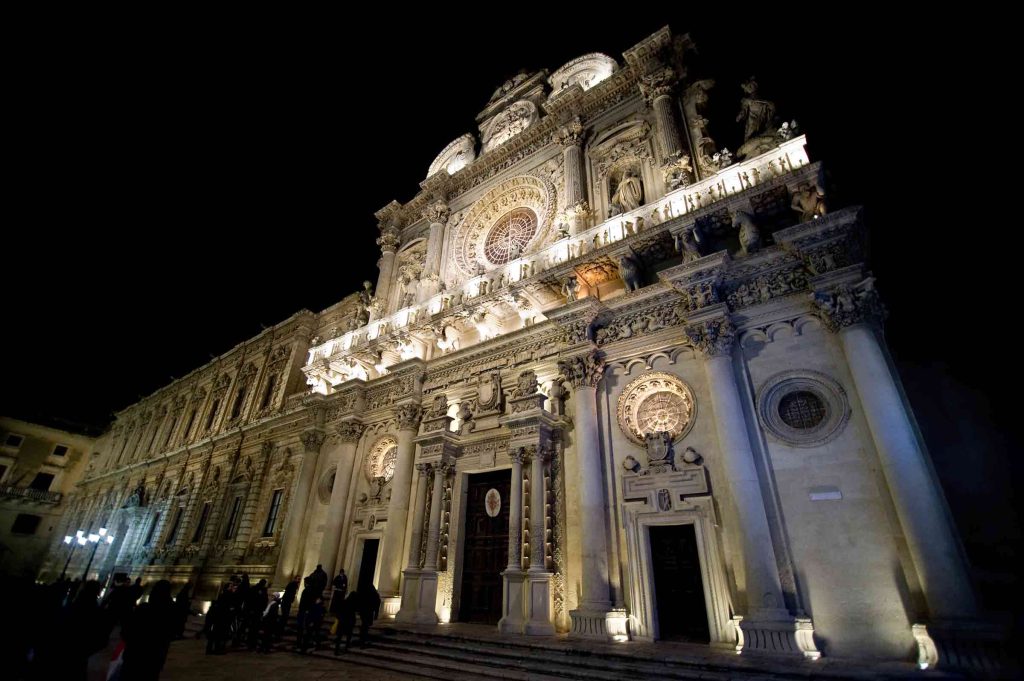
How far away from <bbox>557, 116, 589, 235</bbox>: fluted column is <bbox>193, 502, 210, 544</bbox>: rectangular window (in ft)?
74.1

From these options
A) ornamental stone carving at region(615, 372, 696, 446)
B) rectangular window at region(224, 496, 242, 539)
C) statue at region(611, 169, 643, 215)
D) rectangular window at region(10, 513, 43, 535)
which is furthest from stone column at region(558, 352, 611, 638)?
rectangular window at region(10, 513, 43, 535)

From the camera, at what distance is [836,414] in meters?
8.81

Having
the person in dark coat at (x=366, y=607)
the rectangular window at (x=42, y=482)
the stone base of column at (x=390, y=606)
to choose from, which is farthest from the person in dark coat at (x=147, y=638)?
the rectangular window at (x=42, y=482)

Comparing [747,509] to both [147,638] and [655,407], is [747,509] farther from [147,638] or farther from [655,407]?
[147,638]

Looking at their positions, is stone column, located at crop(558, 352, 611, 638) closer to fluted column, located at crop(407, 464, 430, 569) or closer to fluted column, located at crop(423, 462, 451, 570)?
fluted column, located at crop(423, 462, 451, 570)

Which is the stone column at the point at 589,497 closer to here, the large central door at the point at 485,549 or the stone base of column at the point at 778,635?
the stone base of column at the point at 778,635

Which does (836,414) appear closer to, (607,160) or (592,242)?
(592,242)

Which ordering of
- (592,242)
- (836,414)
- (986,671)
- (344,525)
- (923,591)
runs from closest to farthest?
(986,671), (923,591), (836,414), (592,242), (344,525)

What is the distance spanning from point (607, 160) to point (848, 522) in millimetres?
12959

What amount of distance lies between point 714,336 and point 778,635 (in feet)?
18.8

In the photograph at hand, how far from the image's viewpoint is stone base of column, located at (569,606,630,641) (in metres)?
9.07

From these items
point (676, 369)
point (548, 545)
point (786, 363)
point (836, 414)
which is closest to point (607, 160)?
point (676, 369)

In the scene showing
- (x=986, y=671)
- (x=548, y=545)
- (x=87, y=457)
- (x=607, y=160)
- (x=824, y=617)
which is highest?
(x=607, y=160)

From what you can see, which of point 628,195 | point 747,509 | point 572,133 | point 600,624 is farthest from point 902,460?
point 572,133
